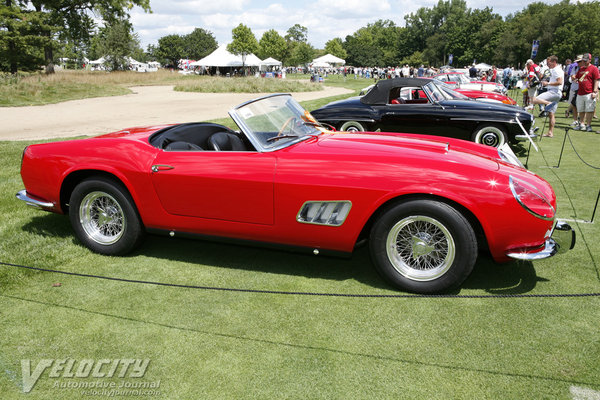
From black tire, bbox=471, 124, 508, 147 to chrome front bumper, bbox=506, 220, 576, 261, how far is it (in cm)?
536

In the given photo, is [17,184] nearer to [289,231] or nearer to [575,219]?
[289,231]

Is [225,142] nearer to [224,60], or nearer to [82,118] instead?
[82,118]

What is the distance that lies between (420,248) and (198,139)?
2288mm

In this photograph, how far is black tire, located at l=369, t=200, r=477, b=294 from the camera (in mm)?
3078

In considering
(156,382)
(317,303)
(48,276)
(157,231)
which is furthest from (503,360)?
(48,276)

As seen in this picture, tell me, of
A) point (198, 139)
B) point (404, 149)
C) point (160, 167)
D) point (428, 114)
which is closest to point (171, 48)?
point (428, 114)

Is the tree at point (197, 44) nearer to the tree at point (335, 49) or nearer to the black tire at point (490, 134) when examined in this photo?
the tree at point (335, 49)

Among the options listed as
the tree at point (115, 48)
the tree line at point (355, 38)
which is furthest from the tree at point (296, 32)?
the tree at point (115, 48)

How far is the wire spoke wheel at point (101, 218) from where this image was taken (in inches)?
158

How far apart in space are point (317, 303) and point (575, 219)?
343cm

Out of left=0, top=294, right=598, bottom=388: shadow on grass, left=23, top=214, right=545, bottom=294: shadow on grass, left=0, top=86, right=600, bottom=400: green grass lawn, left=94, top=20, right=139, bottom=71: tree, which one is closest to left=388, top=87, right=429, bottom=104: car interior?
left=0, top=86, right=600, bottom=400: green grass lawn

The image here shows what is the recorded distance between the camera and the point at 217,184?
352 cm

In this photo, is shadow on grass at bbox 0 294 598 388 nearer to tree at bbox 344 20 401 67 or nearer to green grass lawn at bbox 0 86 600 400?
green grass lawn at bbox 0 86 600 400

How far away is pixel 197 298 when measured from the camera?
3355mm
